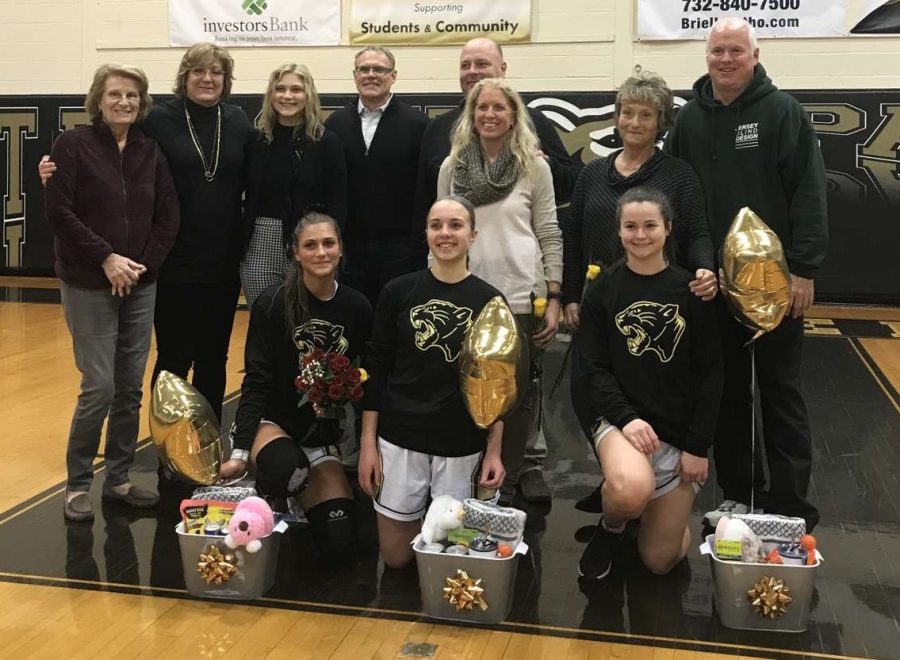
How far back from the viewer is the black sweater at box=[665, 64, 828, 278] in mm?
3138

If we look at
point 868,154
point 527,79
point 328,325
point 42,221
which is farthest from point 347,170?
point 42,221

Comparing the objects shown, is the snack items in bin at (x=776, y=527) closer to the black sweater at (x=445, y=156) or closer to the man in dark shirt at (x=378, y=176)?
the black sweater at (x=445, y=156)

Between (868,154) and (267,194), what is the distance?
6.34m

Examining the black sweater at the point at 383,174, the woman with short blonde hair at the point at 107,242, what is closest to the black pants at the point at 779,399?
the black sweater at the point at 383,174

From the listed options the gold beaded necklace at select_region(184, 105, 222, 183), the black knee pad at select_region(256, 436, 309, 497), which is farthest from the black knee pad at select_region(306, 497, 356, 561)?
the gold beaded necklace at select_region(184, 105, 222, 183)

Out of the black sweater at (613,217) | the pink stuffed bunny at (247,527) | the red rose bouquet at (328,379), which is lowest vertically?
the pink stuffed bunny at (247,527)

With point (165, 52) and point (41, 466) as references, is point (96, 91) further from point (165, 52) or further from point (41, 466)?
point (165, 52)

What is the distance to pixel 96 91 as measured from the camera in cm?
338

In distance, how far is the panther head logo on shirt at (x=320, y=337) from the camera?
10.5 feet

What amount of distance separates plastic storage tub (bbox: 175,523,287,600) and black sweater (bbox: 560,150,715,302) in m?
1.38

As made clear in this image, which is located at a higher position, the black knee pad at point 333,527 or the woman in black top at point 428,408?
the woman in black top at point 428,408

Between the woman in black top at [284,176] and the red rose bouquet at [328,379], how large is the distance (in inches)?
25.2

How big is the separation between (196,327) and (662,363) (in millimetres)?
1873

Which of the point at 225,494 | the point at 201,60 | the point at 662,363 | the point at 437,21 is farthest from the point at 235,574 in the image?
the point at 437,21
